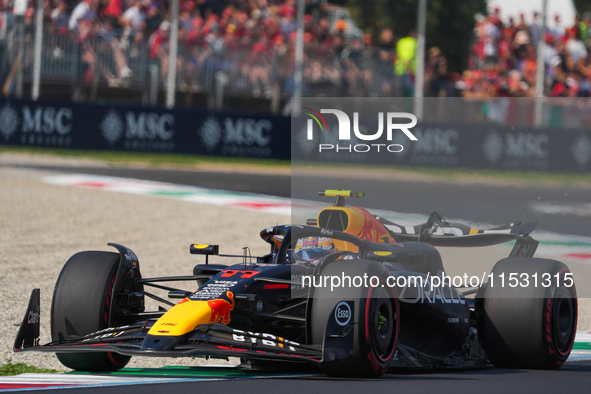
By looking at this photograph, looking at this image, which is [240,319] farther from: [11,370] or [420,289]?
[11,370]

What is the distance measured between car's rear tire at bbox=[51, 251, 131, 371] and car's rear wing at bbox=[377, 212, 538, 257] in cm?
168

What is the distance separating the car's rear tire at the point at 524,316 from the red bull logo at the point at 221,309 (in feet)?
5.18

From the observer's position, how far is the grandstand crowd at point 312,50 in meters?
19.2

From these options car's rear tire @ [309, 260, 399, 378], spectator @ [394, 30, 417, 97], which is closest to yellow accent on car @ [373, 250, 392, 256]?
car's rear tire @ [309, 260, 399, 378]

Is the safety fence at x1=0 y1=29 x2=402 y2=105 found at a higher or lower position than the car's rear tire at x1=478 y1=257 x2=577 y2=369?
higher

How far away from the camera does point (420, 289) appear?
5.80m

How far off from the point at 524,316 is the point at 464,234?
2.18 ft

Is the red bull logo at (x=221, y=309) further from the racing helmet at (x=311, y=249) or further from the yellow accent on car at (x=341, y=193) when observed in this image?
the yellow accent on car at (x=341, y=193)

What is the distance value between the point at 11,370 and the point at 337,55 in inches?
578

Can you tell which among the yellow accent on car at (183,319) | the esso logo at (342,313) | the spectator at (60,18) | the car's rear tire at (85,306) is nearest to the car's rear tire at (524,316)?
the esso logo at (342,313)

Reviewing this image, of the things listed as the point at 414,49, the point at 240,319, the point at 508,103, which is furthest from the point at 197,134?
the point at 240,319

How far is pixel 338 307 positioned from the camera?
523 cm

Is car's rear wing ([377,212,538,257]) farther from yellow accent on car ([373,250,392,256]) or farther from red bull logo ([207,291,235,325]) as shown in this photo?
red bull logo ([207,291,235,325])

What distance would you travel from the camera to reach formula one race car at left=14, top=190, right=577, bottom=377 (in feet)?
17.2
